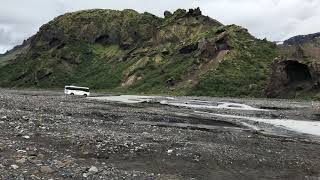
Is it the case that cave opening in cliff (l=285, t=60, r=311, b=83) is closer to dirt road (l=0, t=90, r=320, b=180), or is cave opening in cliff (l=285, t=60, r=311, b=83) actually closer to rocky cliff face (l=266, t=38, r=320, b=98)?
rocky cliff face (l=266, t=38, r=320, b=98)

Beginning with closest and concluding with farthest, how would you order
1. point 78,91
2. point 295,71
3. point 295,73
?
point 78,91
point 295,73
point 295,71

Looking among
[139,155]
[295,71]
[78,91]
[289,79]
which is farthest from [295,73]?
[139,155]

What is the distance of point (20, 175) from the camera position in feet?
63.9

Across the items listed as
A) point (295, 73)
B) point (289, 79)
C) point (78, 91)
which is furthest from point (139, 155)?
point (295, 73)

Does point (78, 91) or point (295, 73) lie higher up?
point (295, 73)

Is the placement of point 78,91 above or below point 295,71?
below

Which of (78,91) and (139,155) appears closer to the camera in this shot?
(139,155)

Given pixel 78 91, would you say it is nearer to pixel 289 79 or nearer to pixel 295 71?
pixel 289 79

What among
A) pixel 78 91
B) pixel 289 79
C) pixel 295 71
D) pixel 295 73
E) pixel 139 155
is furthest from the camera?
pixel 295 71

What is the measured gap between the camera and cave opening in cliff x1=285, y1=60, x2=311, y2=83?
458ft

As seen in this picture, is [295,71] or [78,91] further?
[295,71]

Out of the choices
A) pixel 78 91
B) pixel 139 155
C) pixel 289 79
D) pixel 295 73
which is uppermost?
pixel 295 73

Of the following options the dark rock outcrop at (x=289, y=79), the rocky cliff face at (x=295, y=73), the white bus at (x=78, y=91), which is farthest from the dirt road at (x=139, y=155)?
the dark rock outcrop at (x=289, y=79)

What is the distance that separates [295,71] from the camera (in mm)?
142625
